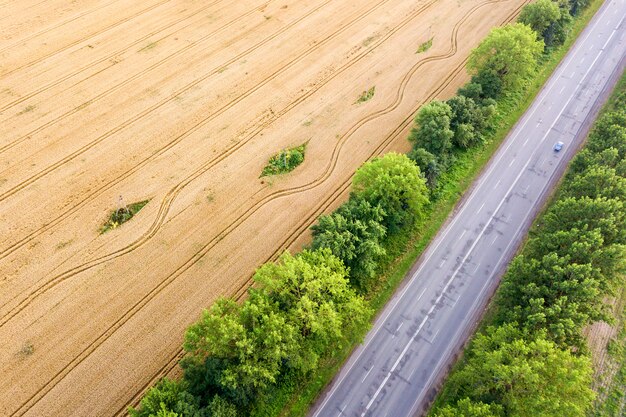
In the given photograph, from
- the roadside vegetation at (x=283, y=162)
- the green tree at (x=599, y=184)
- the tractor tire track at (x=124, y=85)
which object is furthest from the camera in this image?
the tractor tire track at (x=124, y=85)

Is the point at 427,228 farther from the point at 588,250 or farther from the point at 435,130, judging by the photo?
the point at 588,250

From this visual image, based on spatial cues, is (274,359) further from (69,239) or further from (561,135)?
(561,135)

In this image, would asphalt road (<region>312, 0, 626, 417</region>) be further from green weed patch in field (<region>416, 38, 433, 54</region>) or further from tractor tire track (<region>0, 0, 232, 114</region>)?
tractor tire track (<region>0, 0, 232, 114</region>)

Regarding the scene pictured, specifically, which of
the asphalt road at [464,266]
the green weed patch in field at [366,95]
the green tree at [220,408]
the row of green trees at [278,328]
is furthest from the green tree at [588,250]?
the green weed patch in field at [366,95]

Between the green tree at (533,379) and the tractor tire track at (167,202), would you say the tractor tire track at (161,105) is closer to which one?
the tractor tire track at (167,202)

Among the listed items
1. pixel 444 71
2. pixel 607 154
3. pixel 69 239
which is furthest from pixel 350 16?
pixel 69 239

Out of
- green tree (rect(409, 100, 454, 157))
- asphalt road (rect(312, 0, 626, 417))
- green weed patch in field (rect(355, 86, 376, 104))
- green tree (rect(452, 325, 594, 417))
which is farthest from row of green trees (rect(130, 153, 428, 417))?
green weed patch in field (rect(355, 86, 376, 104))

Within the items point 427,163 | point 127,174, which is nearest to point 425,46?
point 427,163
